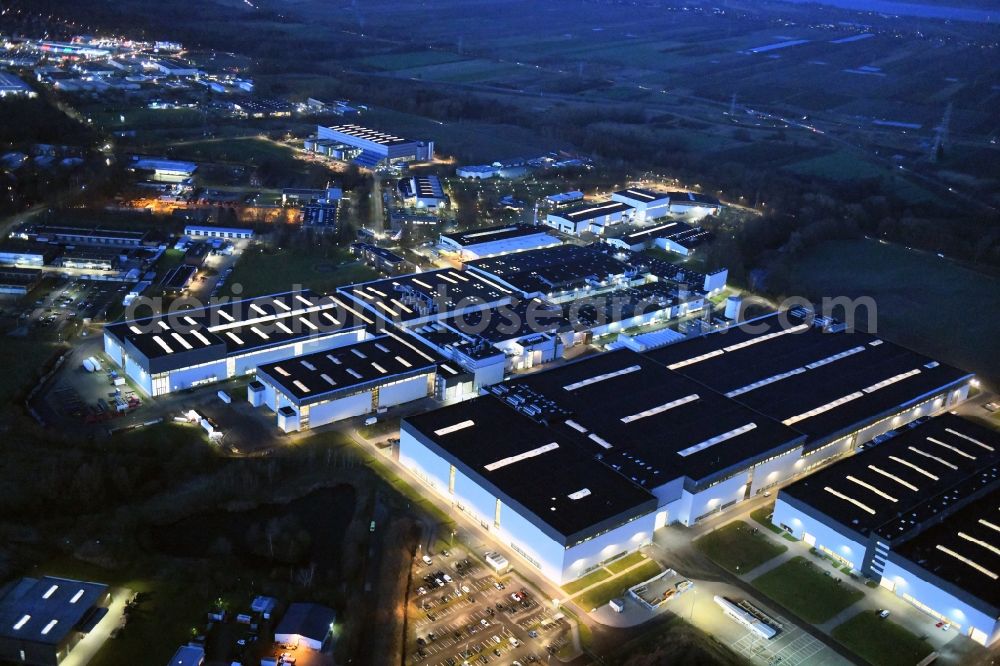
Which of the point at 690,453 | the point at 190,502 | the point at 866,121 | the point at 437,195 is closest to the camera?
the point at 190,502

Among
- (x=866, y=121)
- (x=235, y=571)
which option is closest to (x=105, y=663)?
(x=235, y=571)

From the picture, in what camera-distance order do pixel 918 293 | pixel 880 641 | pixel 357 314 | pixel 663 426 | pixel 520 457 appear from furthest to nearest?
pixel 918 293
pixel 357 314
pixel 663 426
pixel 520 457
pixel 880 641

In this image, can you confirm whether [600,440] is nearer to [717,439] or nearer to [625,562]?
[717,439]

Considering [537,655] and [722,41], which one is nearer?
[537,655]

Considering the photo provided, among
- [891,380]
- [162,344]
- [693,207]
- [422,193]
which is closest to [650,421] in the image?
[891,380]

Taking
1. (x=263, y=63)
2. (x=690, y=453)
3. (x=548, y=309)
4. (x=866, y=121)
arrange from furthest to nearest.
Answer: (x=263, y=63) → (x=866, y=121) → (x=548, y=309) → (x=690, y=453)

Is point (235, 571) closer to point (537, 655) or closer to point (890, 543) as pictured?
point (537, 655)

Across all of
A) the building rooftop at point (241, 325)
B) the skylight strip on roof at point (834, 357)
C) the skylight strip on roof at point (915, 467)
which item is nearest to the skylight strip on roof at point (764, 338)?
the skylight strip on roof at point (834, 357)
